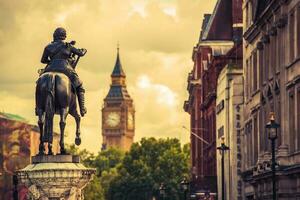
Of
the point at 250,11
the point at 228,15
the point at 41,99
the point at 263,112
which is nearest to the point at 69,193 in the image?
the point at 41,99

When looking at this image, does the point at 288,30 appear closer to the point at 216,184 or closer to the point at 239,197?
the point at 239,197

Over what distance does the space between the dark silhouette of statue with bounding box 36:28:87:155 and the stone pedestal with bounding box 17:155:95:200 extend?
105cm

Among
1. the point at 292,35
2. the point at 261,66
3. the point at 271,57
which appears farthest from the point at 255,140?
the point at 292,35

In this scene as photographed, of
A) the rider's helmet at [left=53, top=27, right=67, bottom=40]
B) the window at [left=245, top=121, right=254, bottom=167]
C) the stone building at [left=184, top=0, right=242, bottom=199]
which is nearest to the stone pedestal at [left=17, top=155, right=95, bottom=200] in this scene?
the rider's helmet at [left=53, top=27, right=67, bottom=40]

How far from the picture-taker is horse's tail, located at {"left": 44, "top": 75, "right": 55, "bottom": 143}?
3566cm

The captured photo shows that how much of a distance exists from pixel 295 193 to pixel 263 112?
1299cm

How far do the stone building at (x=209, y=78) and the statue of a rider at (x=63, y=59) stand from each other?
272 feet

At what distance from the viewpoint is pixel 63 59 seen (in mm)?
36656

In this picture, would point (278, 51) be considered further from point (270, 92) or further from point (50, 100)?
point (50, 100)

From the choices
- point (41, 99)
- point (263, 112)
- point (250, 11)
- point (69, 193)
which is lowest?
point (69, 193)

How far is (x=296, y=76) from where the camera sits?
69.6 meters

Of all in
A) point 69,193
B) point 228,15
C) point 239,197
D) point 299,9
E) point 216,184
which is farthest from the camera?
point 228,15

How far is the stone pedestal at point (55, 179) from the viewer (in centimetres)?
3456

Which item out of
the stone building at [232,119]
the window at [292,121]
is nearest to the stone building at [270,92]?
the window at [292,121]
